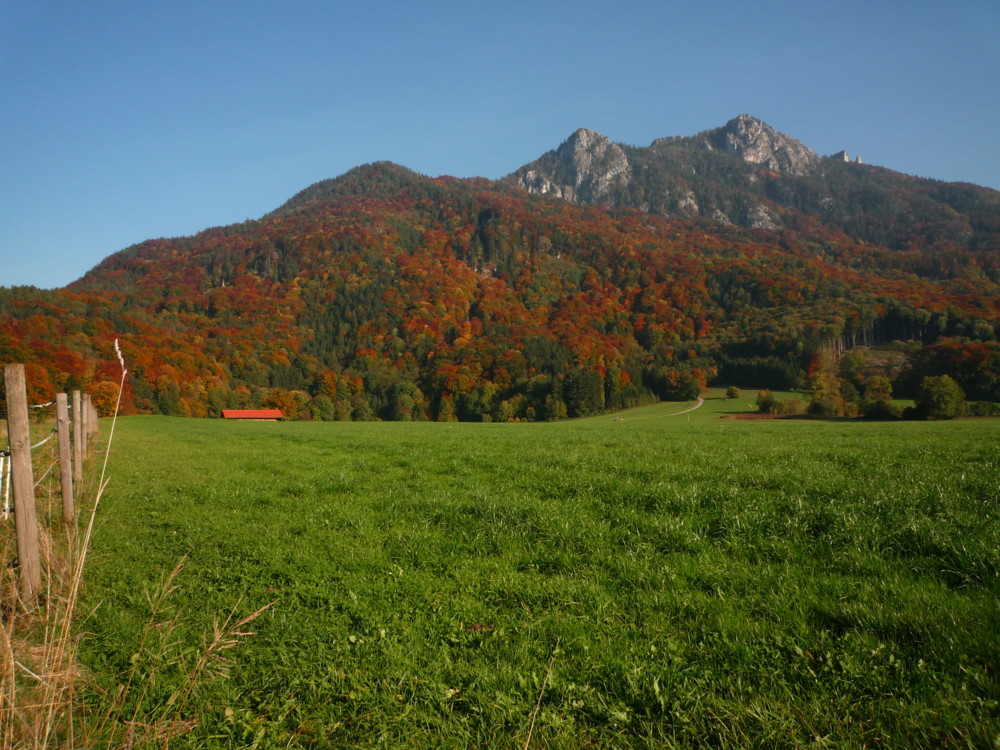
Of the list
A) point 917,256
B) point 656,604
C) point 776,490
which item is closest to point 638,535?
point 656,604

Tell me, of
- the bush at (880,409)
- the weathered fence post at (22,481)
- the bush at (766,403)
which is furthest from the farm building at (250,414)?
the weathered fence post at (22,481)

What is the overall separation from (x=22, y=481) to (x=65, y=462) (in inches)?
192

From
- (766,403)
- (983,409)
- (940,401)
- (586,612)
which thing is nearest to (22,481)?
(586,612)

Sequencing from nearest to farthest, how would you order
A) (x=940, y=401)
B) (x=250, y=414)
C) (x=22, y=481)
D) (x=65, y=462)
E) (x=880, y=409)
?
(x=22, y=481), (x=65, y=462), (x=940, y=401), (x=880, y=409), (x=250, y=414)

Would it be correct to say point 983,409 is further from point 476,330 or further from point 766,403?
point 476,330

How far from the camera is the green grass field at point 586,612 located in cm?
359

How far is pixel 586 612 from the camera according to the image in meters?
5.05

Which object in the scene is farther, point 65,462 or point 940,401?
point 940,401

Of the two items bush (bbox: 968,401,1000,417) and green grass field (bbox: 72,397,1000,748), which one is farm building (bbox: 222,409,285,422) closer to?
green grass field (bbox: 72,397,1000,748)

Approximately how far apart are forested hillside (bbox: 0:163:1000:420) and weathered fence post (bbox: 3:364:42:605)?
2461 inches

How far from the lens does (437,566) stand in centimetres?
643

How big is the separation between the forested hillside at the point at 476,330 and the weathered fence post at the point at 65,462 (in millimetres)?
56933

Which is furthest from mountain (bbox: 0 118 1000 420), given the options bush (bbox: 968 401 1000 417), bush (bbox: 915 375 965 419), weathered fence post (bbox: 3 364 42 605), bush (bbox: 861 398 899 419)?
weathered fence post (bbox: 3 364 42 605)

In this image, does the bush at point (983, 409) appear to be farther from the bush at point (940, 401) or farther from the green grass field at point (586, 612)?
the green grass field at point (586, 612)
